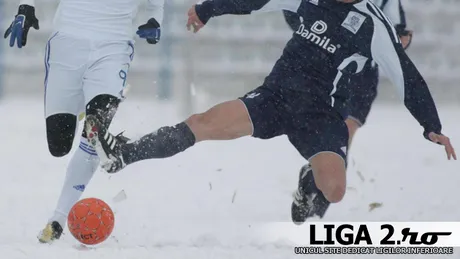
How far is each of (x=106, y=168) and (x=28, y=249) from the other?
1.75 feet

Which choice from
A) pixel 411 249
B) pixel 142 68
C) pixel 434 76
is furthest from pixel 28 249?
pixel 434 76

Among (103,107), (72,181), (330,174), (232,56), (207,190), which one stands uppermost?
(103,107)

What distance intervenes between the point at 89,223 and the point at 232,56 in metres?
6.39

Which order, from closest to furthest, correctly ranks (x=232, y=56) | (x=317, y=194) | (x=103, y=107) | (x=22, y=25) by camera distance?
(x=103, y=107) → (x=22, y=25) → (x=317, y=194) → (x=232, y=56)

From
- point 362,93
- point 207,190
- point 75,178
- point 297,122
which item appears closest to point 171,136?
point 75,178

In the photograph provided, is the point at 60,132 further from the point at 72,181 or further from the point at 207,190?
the point at 207,190

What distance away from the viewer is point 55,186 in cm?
682

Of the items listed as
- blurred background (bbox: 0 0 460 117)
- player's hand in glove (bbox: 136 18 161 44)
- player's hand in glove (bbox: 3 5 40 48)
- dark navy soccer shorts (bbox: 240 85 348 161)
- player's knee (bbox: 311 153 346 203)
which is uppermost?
player's hand in glove (bbox: 136 18 161 44)

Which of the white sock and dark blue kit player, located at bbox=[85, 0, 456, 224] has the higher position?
dark blue kit player, located at bbox=[85, 0, 456, 224]

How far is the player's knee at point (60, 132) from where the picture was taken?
4.76m

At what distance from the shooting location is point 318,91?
5.04 meters

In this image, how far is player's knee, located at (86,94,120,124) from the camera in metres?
4.62

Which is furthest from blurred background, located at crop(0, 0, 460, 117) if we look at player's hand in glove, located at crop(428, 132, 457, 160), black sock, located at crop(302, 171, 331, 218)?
player's hand in glove, located at crop(428, 132, 457, 160)

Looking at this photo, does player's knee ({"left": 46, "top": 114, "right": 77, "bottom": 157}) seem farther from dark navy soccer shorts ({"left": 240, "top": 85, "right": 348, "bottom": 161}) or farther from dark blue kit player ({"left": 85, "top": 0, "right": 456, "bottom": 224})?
dark navy soccer shorts ({"left": 240, "top": 85, "right": 348, "bottom": 161})
